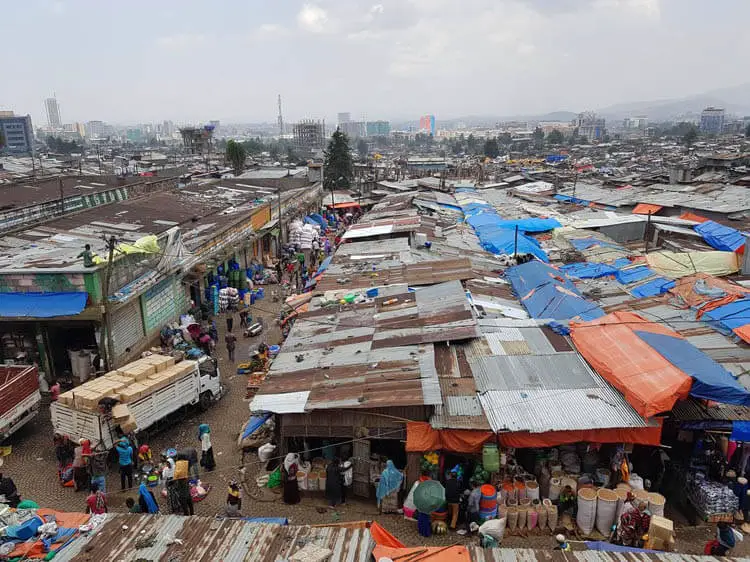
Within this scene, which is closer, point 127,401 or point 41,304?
point 127,401

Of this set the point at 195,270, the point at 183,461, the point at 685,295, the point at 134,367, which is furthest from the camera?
the point at 195,270

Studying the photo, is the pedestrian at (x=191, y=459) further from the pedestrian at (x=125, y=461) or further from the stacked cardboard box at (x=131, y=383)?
the stacked cardboard box at (x=131, y=383)

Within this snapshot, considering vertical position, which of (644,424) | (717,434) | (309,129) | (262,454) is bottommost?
(262,454)

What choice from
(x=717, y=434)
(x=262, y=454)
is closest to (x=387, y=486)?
(x=262, y=454)

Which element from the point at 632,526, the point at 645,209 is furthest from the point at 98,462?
the point at 645,209

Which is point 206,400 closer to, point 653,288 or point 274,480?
point 274,480

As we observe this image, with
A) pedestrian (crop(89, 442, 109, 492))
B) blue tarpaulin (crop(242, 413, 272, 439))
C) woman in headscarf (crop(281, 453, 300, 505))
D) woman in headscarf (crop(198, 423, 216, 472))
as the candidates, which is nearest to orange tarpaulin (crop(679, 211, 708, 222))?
blue tarpaulin (crop(242, 413, 272, 439))

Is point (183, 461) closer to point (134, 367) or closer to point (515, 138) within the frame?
point (134, 367)
